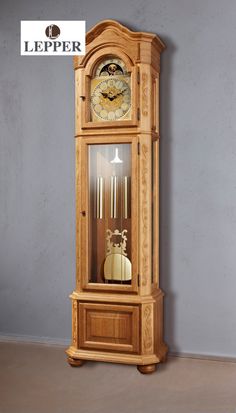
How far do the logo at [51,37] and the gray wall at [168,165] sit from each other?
5 centimetres

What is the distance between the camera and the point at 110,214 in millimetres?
3330

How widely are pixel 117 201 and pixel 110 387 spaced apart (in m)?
1.17

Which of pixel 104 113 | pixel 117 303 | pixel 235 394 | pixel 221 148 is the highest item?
pixel 104 113

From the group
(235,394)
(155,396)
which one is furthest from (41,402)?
(235,394)

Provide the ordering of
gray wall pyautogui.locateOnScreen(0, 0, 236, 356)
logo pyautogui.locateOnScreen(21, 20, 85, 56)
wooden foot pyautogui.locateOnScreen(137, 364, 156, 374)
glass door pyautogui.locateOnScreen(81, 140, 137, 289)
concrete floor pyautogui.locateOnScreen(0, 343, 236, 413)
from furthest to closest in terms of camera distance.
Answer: logo pyautogui.locateOnScreen(21, 20, 85, 56) < gray wall pyautogui.locateOnScreen(0, 0, 236, 356) < glass door pyautogui.locateOnScreen(81, 140, 137, 289) < wooden foot pyautogui.locateOnScreen(137, 364, 156, 374) < concrete floor pyautogui.locateOnScreen(0, 343, 236, 413)

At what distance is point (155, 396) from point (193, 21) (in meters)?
2.48

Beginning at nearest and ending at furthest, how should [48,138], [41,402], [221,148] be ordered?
[41,402]
[221,148]
[48,138]

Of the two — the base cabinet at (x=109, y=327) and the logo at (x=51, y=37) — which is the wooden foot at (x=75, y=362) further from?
the logo at (x=51, y=37)

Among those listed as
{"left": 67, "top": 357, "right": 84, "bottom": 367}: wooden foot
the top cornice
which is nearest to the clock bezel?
the top cornice

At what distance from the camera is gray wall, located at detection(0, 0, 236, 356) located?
11.3ft

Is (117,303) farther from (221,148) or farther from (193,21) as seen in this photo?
(193,21)

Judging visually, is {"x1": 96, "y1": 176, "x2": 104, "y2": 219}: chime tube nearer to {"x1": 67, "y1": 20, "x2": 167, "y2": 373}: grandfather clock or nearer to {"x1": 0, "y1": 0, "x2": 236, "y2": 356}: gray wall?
{"x1": 67, "y1": 20, "x2": 167, "y2": 373}: grandfather clock

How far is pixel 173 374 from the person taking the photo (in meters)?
3.18

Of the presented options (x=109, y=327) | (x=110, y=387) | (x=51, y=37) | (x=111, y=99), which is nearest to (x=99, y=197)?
(x=111, y=99)
